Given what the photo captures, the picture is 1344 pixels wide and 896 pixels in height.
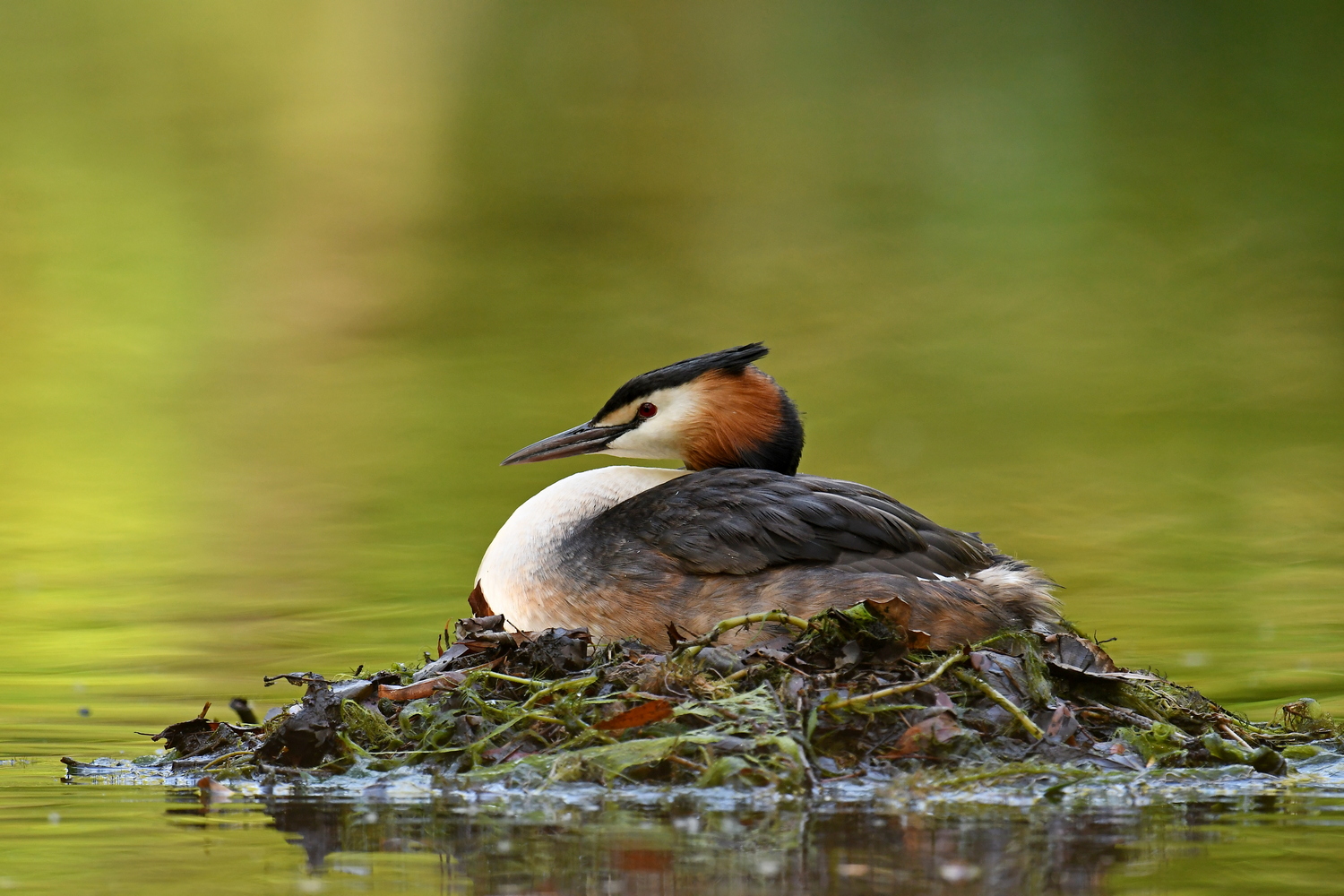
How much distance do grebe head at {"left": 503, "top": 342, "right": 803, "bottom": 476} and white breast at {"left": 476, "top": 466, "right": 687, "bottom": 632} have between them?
134 mm

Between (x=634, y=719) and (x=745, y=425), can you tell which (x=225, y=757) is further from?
(x=745, y=425)

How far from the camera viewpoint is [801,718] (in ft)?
15.4

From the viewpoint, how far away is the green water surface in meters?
6.30

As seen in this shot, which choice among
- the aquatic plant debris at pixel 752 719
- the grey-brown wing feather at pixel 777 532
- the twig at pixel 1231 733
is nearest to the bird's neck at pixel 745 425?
the grey-brown wing feather at pixel 777 532

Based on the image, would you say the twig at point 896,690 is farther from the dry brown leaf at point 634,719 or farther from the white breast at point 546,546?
the white breast at point 546,546

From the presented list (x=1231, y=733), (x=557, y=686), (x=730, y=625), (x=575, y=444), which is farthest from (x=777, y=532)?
(x=1231, y=733)

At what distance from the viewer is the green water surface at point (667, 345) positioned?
6297 millimetres

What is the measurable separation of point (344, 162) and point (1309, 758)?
1906 centimetres

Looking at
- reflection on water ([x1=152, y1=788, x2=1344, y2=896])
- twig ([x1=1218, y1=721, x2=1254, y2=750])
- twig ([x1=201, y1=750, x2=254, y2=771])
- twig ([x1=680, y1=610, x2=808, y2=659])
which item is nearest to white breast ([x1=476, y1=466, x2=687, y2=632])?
twig ([x1=680, y1=610, x2=808, y2=659])

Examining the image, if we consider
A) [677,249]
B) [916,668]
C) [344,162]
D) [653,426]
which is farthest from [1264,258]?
[916,668]

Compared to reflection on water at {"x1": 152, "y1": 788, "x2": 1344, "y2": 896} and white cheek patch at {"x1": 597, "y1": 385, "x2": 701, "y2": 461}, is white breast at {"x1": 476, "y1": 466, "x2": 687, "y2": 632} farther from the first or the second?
reflection on water at {"x1": 152, "y1": 788, "x2": 1344, "y2": 896}

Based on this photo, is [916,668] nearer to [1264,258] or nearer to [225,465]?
[225,465]

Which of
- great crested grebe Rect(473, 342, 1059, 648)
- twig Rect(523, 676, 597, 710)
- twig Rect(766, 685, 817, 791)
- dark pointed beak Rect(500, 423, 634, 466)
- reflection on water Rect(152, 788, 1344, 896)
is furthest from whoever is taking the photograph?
dark pointed beak Rect(500, 423, 634, 466)

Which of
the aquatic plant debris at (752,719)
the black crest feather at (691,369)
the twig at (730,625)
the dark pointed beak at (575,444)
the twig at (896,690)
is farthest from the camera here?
the dark pointed beak at (575,444)
